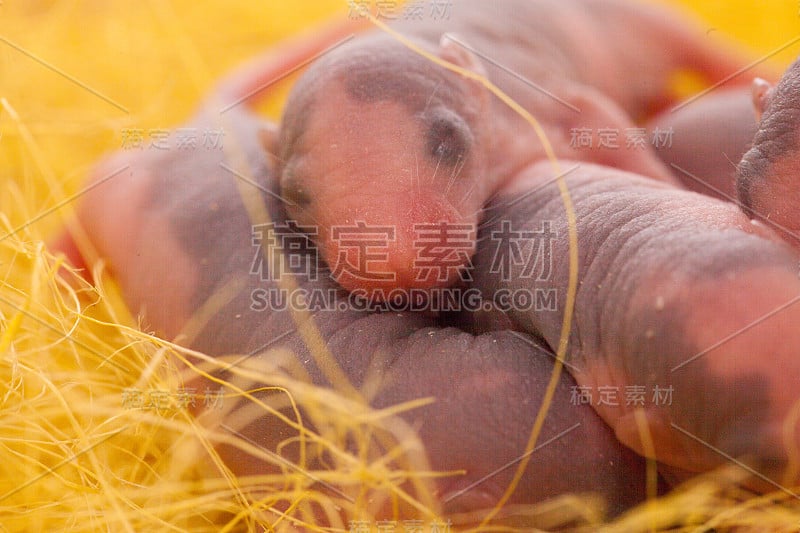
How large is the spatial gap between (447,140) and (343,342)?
0.50 meters

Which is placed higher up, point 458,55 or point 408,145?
point 458,55

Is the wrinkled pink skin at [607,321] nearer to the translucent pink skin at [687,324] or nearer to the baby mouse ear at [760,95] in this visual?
the translucent pink skin at [687,324]

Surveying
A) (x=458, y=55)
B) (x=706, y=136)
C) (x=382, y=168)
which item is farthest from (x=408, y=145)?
(x=706, y=136)

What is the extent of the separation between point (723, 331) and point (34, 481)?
4.58 feet

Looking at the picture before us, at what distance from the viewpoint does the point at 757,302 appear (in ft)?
4.14

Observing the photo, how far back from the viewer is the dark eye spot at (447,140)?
1794 mm

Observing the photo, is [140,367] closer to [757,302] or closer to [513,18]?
[757,302]

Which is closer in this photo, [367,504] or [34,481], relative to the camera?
[367,504]

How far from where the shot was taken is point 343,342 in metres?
1.70

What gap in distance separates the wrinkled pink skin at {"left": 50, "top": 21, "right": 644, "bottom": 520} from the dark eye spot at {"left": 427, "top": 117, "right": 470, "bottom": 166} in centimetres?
35

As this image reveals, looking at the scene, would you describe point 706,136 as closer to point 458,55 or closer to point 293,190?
point 458,55

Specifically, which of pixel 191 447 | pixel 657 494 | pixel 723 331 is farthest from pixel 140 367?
pixel 723 331

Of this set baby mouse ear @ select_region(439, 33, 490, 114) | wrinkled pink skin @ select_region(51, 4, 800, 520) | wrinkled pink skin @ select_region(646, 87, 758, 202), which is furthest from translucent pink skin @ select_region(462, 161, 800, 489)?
wrinkled pink skin @ select_region(646, 87, 758, 202)

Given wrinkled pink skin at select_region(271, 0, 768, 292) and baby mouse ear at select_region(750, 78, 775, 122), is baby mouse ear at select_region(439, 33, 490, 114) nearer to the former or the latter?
wrinkled pink skin at select_region(271, 0, 768, 292)
